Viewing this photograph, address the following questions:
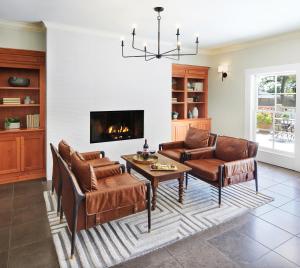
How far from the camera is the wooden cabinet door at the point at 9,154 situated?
3975 millimetres

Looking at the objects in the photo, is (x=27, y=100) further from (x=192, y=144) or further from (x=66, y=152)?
A: (x=192, y=144)

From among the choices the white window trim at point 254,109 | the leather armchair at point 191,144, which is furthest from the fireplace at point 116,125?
the white window trim at point 254,109

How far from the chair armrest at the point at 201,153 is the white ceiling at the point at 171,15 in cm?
210

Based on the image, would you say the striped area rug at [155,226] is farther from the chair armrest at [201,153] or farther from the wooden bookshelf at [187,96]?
the wooden bookshelf at [187,96]

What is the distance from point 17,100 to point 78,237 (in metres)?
2.81

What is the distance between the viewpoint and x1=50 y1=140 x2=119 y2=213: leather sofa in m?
2.91

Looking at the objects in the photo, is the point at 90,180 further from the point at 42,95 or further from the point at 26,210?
the point at 42,95

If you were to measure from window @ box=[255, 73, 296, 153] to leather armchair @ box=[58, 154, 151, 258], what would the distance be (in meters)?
3.83

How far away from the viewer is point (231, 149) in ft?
12.6

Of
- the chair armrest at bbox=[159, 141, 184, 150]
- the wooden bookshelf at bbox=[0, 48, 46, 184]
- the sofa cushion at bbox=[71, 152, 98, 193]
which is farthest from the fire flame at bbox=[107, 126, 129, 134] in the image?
the sofa cushion at bbox=[71, 152, 98, 193]

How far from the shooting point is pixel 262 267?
2.07 metres

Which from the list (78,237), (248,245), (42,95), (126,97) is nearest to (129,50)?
(126,97)

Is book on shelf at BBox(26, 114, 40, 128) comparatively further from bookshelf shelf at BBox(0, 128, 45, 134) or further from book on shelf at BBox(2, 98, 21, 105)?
book on shelf at BBox(2, 98, 21, 105)

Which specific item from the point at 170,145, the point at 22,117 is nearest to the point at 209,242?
the point at 170,145
